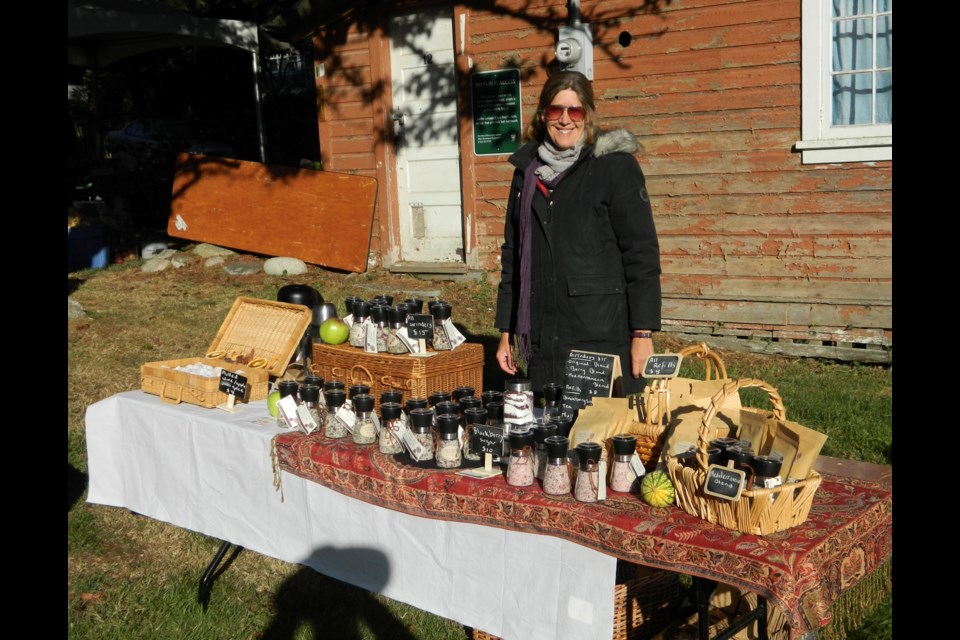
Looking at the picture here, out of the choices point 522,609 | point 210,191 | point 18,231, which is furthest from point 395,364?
point 210,191

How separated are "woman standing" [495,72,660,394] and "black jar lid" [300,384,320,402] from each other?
0.91 meters

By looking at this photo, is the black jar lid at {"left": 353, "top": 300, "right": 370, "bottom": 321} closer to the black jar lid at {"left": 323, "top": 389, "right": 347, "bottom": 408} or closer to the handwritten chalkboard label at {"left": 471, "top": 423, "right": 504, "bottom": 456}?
the black jar lid at {"left": 323, "top": 389, "right": 347, "bottom": 408}

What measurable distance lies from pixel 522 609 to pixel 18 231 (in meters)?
1.67

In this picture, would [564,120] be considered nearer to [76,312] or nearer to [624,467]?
[624,467]

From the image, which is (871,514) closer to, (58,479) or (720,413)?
(720,413)

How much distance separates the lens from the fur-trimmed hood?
356 centimetres

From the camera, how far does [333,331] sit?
13.4ft

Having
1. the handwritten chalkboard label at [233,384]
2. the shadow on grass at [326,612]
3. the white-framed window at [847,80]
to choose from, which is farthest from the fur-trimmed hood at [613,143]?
the white-framed window at [847,80]

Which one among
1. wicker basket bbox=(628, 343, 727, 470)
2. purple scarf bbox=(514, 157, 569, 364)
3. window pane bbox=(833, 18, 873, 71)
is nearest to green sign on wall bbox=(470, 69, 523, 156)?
window pane bbox=(833, 18, 873, 71)

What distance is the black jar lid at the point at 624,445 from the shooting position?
2693mm

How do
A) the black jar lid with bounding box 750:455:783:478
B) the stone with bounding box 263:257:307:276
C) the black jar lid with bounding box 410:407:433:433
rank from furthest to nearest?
the stone with bounding box 263:257:307:276, the black jar lid with bounding box 410:407:433:433, the black jar lid with bounding box 750:455:783:478

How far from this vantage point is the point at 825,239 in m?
7.73

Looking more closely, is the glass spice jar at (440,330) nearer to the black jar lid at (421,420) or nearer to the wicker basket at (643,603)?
the black jar lid at (421,420)

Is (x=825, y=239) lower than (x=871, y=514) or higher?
higher
